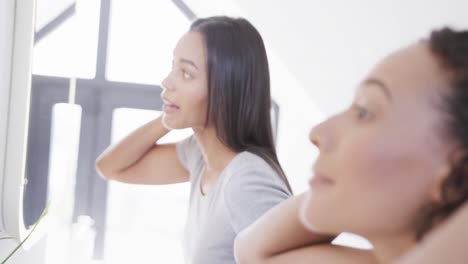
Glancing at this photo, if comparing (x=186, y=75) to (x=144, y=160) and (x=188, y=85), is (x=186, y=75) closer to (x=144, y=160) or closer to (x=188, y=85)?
(x=188, y=85)

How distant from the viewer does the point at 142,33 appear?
90.4 inches

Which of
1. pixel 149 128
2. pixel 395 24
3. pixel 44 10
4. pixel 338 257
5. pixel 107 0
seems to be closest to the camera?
pixel 338 257

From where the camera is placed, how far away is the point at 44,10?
6.50 ft

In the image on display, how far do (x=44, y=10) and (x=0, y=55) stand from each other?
0.74m

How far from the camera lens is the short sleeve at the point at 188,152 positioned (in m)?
1.17

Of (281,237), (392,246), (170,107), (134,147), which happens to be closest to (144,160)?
(134,147)

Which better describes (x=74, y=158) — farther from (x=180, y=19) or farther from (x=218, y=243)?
(x=218, y=243)

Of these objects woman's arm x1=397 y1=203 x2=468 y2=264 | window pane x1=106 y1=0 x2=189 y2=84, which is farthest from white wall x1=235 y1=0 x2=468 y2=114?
woman's arm x1=397 y1=203 x2=468 y2=264

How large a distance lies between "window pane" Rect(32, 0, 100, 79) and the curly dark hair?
2.05 meters

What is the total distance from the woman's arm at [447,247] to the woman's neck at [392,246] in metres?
0.10

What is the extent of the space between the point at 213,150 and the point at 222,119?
0.27 feet

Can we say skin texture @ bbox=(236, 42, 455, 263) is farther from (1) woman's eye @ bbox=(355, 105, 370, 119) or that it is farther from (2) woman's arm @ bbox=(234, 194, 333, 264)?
(2) woman's arm @ bbox=(234, 194, 333, 264)

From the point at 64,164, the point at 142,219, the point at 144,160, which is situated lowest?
the point at 142,219

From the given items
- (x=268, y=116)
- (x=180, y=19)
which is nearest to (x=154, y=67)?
(x=180, y=19)
